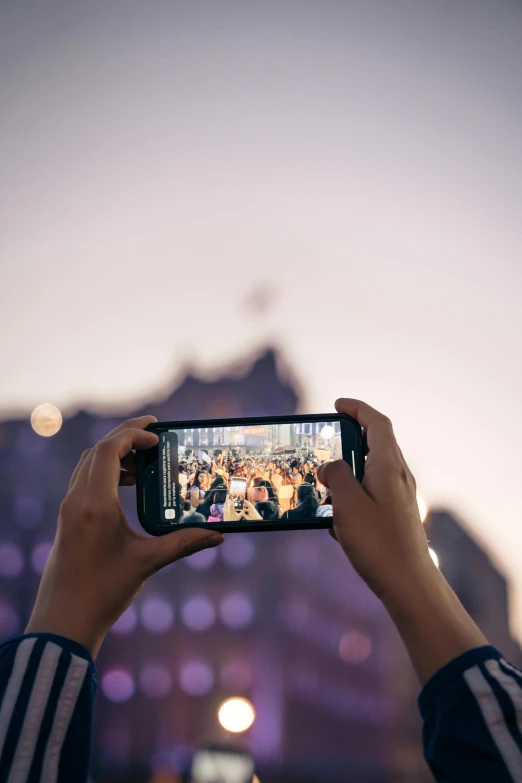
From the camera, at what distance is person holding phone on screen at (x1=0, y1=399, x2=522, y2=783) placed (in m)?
0.33

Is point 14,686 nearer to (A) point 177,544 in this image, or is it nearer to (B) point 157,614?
(A) point 177,544

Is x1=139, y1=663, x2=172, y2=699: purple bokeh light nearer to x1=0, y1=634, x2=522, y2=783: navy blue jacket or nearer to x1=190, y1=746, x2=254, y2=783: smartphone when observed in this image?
x1=190, y1=746, x2=254, y2=783: smartphone

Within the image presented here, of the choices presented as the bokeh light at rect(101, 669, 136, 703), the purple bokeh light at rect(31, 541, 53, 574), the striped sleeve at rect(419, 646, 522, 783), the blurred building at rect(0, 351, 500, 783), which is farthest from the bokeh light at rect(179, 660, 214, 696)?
the striped sleeve at rect(419, 646, 522, 783)

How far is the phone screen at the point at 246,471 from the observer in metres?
0.66

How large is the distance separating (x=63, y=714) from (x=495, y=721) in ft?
1.19

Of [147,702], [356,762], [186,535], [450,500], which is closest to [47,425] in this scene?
[147,702]

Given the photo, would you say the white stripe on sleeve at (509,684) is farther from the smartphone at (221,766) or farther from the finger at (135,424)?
the smartphone at (221,766)

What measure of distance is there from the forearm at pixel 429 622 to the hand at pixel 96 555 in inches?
10.6

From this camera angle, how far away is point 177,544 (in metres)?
0.57

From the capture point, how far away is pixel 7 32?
1.31 metres

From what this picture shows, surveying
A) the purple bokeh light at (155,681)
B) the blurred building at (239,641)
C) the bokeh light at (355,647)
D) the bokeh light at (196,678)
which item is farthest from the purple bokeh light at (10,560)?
the bokeh light at (355,647)

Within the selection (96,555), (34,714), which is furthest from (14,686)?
(96,555)

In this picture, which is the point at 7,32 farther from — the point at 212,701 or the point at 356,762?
the point at 356,762

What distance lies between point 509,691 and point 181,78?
161 cm
